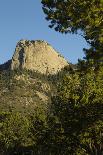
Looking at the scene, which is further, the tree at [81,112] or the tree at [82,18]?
the tree at [81,112]

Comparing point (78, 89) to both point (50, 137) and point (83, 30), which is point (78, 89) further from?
point (83, 30)

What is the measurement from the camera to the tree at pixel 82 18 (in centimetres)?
2831

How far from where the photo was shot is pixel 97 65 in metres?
29.8

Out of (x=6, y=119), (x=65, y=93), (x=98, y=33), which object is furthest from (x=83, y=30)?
(x=6, y=119)

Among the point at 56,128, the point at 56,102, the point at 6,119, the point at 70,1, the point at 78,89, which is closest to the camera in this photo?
the point at 70,1

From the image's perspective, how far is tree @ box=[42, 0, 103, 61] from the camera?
28312mm

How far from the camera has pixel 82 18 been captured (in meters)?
28.8

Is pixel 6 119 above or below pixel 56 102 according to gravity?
above

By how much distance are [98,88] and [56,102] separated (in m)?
8.92

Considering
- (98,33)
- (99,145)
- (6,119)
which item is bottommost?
(99,145)

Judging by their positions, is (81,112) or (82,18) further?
(81,112)

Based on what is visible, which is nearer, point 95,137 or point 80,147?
point 95,137

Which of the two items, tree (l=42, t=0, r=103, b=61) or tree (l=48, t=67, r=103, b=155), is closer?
tree (l=42, t=0, r=103, b=61)

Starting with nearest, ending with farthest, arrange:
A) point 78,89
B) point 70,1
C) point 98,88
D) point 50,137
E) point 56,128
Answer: point 70,1 < point 98,88 < point 78,89 < point 56,128 < point 50,137
